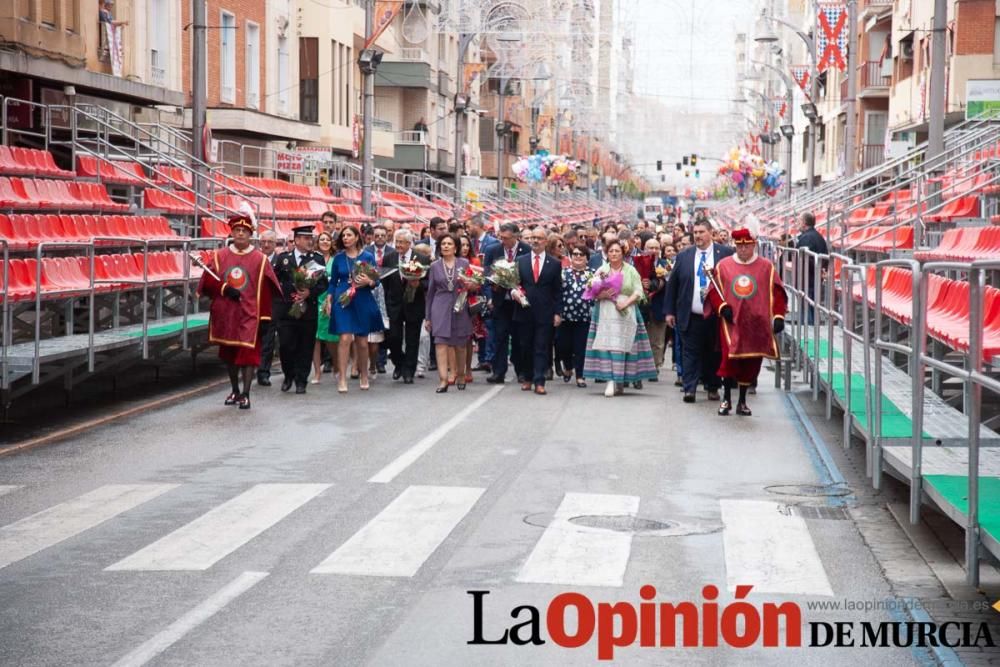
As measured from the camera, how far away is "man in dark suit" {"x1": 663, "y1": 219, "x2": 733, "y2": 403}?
1873 cm

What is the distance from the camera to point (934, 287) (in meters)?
13.1

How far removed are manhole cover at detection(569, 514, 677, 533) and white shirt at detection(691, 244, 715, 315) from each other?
757 cm

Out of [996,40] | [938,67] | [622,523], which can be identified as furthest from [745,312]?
[996,40]

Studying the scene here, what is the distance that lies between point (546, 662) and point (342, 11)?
45.0 meters

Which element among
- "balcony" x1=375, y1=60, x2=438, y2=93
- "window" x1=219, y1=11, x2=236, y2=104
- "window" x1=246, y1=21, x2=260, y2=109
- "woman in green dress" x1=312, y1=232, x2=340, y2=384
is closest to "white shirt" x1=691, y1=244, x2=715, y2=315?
"woman in green dress" x1=312, y1=232, x2=340, y2=384

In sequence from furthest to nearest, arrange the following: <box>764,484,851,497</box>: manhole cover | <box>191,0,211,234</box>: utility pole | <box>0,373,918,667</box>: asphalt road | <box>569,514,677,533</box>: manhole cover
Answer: <box>191,0,211,234</box>: utility pole → <box>764,484,851,497</box>: manhole cover → <box>569,514,677,533</box>: manhole cover → <box>0,373,918,667</box>: asphalt road

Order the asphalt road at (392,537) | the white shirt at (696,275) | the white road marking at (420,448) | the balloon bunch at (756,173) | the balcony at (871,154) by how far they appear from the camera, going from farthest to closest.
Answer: the balloon bunch at (756,173) < the balcony at (871,154) < the white shirt at (696,275) < the white road marking at (420,448) < the asphalt road at (392,537)

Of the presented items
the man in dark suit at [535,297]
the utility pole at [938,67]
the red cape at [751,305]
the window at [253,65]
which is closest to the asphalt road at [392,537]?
the red cape at [751,305]

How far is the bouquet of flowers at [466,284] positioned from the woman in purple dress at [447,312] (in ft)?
0.07

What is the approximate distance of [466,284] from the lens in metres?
19.8

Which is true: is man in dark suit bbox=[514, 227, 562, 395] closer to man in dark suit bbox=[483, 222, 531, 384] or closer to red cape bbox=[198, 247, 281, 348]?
man in dark suit bbox=[483, 222, 531, 384]

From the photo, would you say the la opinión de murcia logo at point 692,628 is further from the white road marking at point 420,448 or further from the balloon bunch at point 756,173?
the balloon bunch at point 756,173

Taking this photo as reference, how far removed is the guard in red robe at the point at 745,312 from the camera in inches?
676

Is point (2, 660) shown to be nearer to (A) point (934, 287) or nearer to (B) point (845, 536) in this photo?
(B) point (845, 536)
